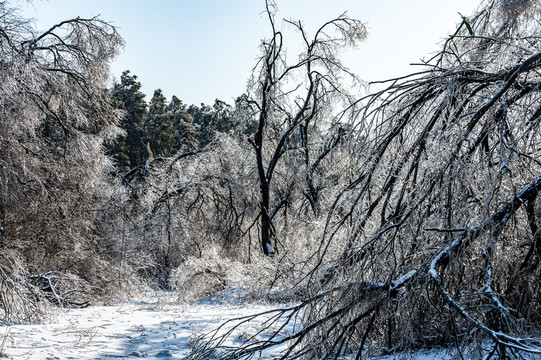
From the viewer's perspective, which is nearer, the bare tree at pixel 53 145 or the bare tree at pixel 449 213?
the bare tree at pixel 449 213

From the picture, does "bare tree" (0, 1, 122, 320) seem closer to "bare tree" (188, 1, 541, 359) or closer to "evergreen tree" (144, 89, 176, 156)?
"bare tree" (188, 1, 541, 359)

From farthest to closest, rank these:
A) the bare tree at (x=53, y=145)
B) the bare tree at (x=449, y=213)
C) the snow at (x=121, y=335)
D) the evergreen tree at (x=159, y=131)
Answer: the evergreen tree at (x=159, y=131)
the bare tree at (x=53, y=145)
the snow at (x=121, y=335)
the bare tree at (x=449, y=213)

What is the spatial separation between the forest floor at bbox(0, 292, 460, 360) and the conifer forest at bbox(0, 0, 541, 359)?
0.79ft

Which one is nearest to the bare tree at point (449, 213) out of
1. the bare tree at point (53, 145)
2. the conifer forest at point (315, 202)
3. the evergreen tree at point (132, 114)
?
the conifer forest at point (315, 202)

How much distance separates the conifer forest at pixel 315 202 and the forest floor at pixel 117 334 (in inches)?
9.5

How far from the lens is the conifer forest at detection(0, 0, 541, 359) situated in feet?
6.93

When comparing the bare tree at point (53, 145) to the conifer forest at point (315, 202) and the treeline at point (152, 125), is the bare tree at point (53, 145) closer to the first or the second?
the conifer forest at point (315, 202)

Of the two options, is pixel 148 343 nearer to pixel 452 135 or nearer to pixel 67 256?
pixel 452 135

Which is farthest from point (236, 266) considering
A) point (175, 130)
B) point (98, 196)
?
point (175, 130)

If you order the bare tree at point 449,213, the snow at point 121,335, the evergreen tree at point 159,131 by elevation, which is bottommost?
the snow at point 121,335

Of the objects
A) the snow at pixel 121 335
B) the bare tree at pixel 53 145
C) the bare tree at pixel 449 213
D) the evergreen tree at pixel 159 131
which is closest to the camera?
the bare tree at pixel 449 213

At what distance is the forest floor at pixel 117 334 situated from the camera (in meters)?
3.24

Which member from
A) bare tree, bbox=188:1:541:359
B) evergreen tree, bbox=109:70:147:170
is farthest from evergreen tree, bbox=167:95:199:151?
bare tree, bbox=188:1:541:359

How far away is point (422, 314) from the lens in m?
2.45
